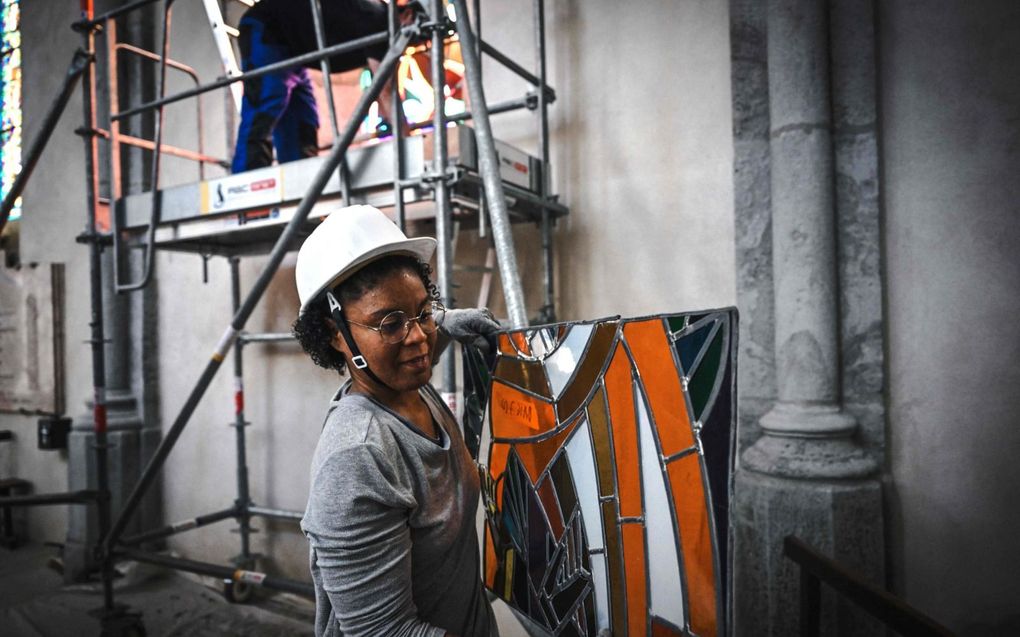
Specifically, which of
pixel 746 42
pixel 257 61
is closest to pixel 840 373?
pixel 746 42

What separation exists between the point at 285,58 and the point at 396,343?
2.49 metres

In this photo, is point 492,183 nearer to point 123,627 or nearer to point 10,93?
point 123,627

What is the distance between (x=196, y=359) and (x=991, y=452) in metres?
4.85

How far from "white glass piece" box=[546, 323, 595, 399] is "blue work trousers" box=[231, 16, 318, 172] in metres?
2.45

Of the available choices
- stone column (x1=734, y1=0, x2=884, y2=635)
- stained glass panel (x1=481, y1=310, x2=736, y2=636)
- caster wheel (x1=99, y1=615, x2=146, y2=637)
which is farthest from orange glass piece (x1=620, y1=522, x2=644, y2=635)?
caster wheel (x1=99, y1=615, x2=146, y2=637)

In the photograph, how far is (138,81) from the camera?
4.93 m

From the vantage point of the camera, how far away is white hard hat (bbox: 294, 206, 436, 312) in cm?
120

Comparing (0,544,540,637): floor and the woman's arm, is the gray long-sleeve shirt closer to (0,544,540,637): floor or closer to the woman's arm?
the woman's arm

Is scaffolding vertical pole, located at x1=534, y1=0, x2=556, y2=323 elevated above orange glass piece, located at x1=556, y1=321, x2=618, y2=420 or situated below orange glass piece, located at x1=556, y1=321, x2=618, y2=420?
above

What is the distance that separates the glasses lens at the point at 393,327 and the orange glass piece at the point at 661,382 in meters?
0.44

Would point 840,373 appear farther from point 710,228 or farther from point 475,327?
point 475,327

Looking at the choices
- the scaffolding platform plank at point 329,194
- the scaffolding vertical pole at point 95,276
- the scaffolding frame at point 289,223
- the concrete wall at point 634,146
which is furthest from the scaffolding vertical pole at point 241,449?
the concrete wall at point 634,146

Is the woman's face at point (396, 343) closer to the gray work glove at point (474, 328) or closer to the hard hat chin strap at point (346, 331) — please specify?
the hard hat chin strap at point (346, 331)

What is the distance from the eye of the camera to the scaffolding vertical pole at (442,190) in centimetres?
223
